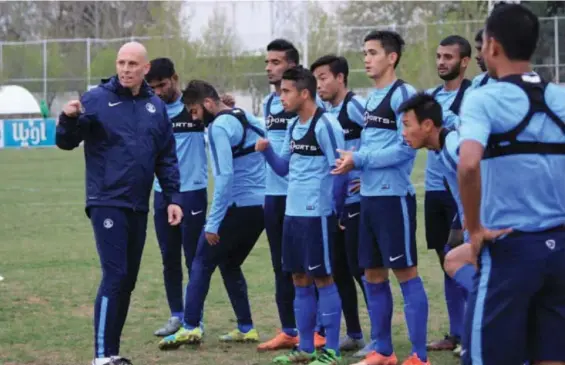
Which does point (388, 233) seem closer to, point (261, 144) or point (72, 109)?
point (261, 144)

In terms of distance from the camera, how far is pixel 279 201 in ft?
28.7

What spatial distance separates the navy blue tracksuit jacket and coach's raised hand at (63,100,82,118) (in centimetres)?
4

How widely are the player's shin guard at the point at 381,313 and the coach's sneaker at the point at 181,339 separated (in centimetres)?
168

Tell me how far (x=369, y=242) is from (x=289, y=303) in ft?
4.57

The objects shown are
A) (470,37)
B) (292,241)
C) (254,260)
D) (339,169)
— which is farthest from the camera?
(470,37)

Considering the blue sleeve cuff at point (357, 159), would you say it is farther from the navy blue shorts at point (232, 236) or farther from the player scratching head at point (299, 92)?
the navy blue shorts at point (232, 236)

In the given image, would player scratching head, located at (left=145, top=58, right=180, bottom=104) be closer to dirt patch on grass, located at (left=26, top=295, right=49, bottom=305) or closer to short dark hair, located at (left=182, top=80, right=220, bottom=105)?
short dark hair, located at (left=182, top=80, right=220, bottom=105)

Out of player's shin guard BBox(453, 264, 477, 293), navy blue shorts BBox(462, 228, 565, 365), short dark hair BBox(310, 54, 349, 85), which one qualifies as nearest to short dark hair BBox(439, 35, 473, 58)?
short dark hair BBox(310, 54, 349, 85)

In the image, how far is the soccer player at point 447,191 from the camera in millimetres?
8344

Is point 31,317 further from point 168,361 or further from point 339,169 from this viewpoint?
point 339,169

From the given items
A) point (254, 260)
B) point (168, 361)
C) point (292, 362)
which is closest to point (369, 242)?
point (292, 362)

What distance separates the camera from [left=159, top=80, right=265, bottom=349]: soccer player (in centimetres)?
869

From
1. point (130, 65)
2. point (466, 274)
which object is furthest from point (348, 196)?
point (466, 274)

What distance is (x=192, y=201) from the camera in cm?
944
